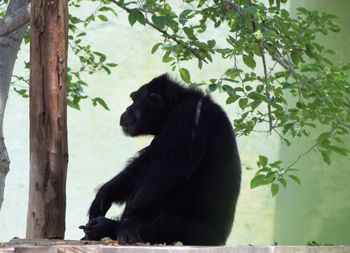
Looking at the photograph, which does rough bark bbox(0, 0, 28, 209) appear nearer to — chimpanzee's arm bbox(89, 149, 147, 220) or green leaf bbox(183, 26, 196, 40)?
chimpanzee's arm bbox(89, 149, 147, 220)

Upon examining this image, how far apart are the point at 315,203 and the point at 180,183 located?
14.1 feet

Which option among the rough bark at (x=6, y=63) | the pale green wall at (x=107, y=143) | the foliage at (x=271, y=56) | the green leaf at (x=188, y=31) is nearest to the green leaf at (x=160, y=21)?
the foliage at (x=271, y=56)

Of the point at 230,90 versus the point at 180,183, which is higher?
the point at 230,90

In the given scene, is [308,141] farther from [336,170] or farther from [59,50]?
[59,50]

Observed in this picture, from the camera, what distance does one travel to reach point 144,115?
618 centimetres

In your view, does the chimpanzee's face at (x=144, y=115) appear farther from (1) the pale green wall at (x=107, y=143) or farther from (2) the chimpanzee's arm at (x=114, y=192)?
(1) the pale green wall at (x=107, y=143)

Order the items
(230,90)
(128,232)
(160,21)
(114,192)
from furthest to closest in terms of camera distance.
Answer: (114,192), (160,21), (230,90), (128,232)

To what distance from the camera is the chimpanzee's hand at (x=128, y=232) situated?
199 inches

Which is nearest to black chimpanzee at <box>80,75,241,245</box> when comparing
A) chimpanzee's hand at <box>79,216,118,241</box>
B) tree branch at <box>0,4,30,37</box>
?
chimpanzee's hand at <box>79,216,118,241</box>

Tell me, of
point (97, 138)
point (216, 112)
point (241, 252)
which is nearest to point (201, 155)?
point (216, 112)

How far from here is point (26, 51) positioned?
30.7ft

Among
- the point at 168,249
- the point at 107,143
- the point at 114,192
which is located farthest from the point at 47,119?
the point at 107,143

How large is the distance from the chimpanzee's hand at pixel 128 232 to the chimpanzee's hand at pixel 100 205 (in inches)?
29.1

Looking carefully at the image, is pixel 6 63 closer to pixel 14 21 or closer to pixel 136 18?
pixel 14 21
